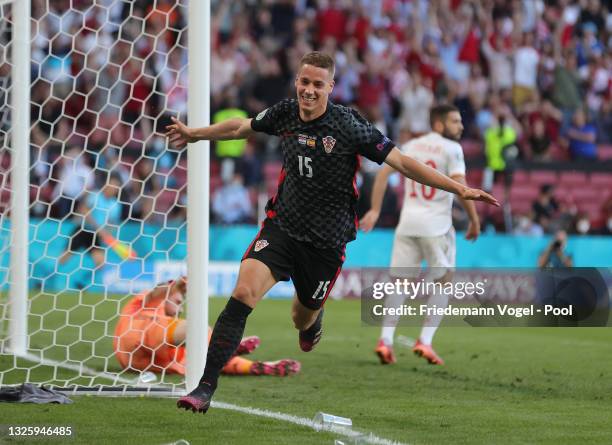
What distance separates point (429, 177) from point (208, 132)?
132cm

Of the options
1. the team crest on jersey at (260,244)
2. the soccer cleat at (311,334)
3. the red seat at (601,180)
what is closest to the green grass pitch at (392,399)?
the soccer cleat at (311,334)

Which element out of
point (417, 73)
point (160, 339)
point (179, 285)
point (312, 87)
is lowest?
point (160, 339)

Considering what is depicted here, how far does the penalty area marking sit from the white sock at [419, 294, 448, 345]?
3.17 m

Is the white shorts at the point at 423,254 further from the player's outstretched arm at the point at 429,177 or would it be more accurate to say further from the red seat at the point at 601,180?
the red seat at the point at 601,180

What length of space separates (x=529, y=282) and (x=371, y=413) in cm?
911

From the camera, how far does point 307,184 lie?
6.46 metres

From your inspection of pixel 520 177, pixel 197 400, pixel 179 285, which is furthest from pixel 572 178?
pixel 197 400

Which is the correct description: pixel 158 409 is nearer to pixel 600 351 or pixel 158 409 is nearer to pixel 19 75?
pixel 19 75

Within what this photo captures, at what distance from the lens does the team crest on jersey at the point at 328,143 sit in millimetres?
6340

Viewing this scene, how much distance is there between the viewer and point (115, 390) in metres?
7.46

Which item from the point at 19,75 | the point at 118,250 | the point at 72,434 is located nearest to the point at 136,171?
the point at 118,250

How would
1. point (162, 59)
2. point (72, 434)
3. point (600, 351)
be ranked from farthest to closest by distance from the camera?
point (162, 59)
point (600, 351)
point (72, 434)

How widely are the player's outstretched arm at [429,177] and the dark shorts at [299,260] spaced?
0.73m

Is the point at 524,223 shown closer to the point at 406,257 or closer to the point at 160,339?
the point at 406,257
